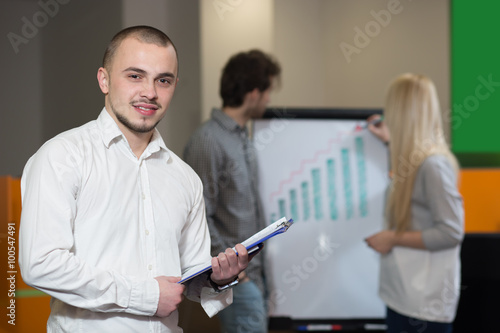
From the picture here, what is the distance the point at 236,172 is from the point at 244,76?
453mm

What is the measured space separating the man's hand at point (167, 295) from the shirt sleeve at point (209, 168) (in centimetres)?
106

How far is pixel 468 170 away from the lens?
3.05 m

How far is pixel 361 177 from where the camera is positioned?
2.88 meters

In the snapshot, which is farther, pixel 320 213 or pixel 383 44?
pixel 383 44

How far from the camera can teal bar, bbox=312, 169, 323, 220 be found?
285 cm

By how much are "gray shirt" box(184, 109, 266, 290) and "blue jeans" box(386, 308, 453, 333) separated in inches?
24.0

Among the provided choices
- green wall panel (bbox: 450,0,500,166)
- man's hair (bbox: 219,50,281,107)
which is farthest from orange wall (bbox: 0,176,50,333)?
green wall panel (bbox: 450,0,500,166)

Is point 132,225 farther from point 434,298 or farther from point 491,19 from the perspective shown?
point 491,19

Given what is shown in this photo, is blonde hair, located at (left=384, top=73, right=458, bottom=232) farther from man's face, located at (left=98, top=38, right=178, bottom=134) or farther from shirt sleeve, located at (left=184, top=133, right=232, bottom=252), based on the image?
man's face, located at (left=98, top=38, right=178, bottom=134)

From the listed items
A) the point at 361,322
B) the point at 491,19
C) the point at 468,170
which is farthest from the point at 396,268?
the point at 491,19

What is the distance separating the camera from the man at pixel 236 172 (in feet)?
7.66

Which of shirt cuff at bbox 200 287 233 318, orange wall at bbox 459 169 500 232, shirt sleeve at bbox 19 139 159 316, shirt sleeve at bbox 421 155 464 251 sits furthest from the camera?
orange wall at bbox 459 169 500 232

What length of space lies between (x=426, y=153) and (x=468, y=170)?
103 cm

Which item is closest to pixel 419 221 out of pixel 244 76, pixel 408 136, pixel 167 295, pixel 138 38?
pixel 408 136
